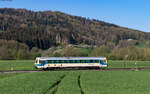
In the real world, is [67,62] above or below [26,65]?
above

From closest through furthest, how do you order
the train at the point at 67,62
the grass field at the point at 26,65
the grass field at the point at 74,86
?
the grass field at the point at 74,86 < the train at the point at 67,62 < the grass field at the point at 26,65

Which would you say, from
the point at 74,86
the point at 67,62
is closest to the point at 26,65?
the point at 67,62

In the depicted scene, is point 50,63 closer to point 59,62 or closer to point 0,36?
point 59,62

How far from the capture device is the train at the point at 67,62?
55.3 metres

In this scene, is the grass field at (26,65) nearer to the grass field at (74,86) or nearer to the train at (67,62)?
the train at (67,62)

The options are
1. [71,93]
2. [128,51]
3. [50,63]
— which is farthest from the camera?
[128,51]

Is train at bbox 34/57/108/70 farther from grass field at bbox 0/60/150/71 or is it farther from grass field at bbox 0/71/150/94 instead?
grass field at bbox 0/71/150/94

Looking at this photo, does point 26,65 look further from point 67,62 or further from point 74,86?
point 74,86

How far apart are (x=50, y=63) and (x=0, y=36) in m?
156

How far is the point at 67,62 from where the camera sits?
56.3 m

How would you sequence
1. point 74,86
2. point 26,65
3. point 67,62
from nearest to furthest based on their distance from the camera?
point 74,86 → point 67,62 → point 26,65

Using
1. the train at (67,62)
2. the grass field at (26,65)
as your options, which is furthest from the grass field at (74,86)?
the grass field at (26,65)

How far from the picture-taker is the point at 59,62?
184 feet

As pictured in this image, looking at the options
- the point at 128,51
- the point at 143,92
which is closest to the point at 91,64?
the point at 143,92
